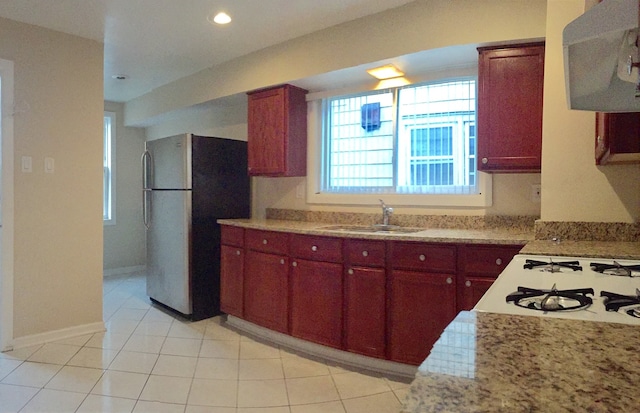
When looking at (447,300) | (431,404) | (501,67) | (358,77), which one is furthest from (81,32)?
(431,404)

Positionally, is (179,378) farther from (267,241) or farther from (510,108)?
(510,108)

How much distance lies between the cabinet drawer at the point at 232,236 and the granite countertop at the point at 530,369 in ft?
8.79

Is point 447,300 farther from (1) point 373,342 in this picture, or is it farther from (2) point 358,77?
(2) point 358,77

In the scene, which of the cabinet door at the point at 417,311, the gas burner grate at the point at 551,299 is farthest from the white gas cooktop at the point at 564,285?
the cabinet door at the point at 417,311

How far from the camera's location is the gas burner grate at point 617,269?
1.32 meters

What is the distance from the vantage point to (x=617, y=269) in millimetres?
1384

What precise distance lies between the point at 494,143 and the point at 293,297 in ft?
5.36

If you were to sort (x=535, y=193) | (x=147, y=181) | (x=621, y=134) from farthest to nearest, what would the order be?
(x=147, y=181) → (x=535, y=193) → (x=621, y=134)

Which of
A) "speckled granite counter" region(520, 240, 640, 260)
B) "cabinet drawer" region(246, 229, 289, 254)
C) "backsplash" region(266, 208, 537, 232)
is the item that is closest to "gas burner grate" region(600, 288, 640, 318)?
"speckled granite counter" region(520, 240, 640, 260)

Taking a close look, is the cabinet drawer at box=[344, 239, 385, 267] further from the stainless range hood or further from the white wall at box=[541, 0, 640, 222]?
the stainless range hood

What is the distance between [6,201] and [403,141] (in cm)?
283

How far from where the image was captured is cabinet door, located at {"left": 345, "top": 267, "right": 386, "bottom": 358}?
8.18ft

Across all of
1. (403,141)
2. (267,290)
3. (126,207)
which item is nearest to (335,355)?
(267,290)

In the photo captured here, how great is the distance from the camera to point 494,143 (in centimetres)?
246
